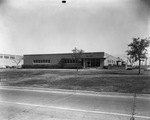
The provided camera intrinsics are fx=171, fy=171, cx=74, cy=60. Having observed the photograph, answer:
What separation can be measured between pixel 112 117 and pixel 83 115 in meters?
0.94

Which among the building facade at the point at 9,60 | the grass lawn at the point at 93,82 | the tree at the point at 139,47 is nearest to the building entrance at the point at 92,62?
the tree at the point at 139,47

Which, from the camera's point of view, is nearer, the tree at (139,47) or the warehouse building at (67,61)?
the tree at (139,47)

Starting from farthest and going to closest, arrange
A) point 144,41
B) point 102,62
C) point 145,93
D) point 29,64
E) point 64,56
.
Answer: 1. point 29,64
2. point 64,56
3. point 102,62
4. point 144,41
5. point 145,93

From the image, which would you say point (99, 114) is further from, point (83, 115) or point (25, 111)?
point (25, 111)

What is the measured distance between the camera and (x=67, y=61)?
52.5m

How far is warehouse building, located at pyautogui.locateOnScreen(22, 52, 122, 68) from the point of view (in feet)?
162

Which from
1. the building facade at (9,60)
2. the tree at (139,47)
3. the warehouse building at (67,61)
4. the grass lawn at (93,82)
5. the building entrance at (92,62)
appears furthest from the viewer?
the building facade at (9,60)

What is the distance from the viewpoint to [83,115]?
5680 millimetres

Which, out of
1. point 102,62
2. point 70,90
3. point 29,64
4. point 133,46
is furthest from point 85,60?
point 70,90

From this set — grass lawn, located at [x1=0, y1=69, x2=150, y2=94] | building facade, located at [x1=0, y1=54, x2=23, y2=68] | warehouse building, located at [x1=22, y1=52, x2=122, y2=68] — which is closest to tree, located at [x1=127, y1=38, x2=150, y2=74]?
grass lawn, located at [x1=0, y1=69, x2=150, y2=94]

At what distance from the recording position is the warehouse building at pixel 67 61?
4928 centimetres

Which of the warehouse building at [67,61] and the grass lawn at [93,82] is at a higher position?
the warehouse building at [67,61]

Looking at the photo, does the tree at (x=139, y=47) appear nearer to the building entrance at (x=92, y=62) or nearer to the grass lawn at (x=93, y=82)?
the grass lawn at (x=93, y=82)

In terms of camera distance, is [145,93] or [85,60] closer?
[145,93]
